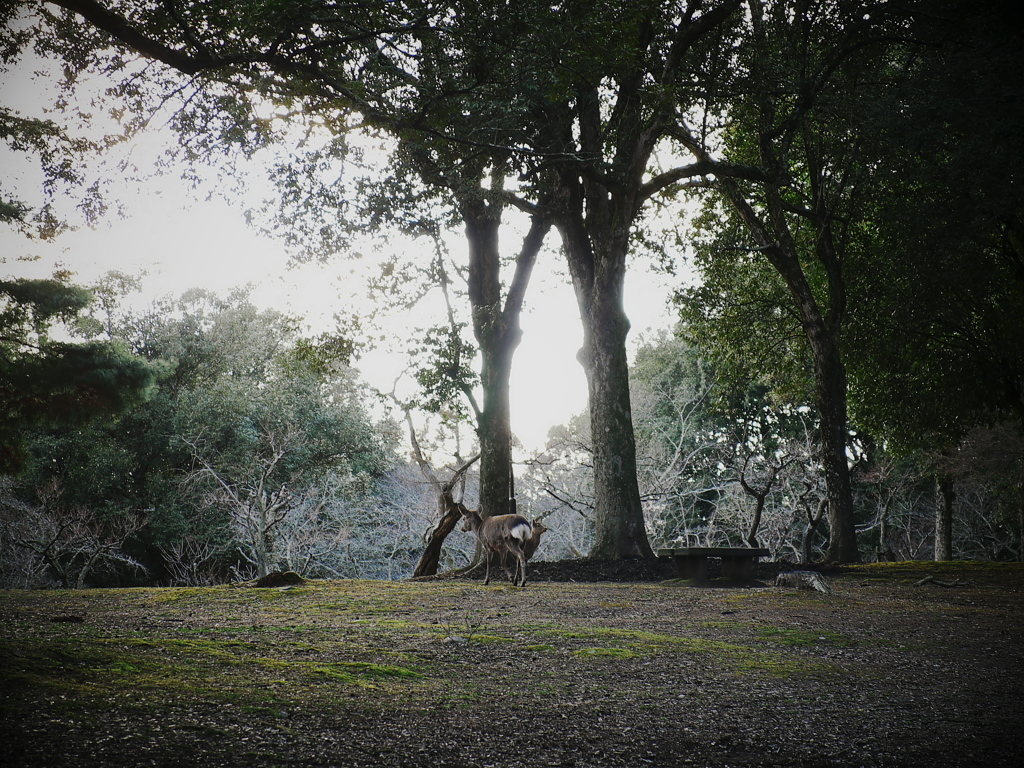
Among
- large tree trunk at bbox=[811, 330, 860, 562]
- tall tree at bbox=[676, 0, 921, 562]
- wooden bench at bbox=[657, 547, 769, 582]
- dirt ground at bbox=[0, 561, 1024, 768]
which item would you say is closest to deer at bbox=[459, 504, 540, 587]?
dirt ground at bbox=[0, 561, 1024, 768]

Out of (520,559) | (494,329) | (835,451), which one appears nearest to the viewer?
(520,559)

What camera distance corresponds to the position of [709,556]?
31.8 feet

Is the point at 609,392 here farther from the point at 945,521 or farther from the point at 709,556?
the point at 945,521

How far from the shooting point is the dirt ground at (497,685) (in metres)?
2.40

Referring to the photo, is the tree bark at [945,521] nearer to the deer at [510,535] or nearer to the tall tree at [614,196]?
the tall tree at [614,196]

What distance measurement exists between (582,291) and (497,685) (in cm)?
971

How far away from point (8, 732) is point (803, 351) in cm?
1767

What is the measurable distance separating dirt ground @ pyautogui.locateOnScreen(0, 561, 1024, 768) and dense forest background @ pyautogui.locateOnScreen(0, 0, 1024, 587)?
3.10 metres

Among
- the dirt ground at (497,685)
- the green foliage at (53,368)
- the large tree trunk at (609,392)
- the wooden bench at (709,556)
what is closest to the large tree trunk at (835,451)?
the wooden bench at (709,556)

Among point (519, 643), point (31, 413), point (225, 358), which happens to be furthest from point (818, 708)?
point (225, 358)

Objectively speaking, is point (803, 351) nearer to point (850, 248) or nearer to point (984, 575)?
point (850, 248)

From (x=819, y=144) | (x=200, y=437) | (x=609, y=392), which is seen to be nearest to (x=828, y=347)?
(x=819, y=144)

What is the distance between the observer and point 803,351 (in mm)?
17516

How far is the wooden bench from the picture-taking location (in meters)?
9.60
